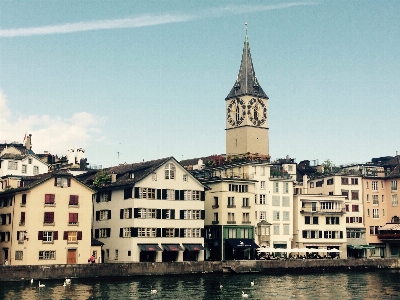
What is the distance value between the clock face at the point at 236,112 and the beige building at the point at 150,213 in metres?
47.4

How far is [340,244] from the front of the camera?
130m

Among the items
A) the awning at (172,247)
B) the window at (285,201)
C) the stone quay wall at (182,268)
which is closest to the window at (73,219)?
the stone quay wall at (182,268)

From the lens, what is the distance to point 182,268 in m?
96.9

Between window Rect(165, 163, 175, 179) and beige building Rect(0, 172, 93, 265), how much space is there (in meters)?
13.7

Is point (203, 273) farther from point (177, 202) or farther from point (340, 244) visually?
point (340, 244)

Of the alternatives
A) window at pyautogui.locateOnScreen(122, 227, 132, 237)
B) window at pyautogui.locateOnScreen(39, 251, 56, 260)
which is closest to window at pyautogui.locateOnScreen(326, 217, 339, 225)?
window at pyautogui.locateOnScreen(122, 227, 132, 237)

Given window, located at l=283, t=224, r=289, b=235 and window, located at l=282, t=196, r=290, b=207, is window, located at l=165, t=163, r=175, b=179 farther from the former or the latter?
window, located at l=283, t=224, r=289, b=235

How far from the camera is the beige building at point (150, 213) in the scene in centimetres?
10238

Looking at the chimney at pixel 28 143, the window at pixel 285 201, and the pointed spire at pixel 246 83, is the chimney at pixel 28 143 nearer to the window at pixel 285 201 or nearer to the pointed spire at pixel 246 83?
the pointed spire at pixel 246 83

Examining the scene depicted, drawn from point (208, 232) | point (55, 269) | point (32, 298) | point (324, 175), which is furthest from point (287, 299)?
point (324, 175)

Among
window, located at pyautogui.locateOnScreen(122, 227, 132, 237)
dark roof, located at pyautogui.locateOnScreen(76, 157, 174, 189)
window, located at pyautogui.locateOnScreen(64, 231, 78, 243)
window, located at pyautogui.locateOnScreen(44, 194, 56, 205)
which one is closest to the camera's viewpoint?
window, located at pyautogui.locateOnScreen(44, 194, 56, 205)

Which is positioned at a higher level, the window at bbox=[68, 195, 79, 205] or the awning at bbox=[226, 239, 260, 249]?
the window at bbox=[68, 195, 79, 205]

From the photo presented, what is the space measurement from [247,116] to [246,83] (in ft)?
28.4

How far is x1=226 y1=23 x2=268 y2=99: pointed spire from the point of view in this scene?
15650cm
